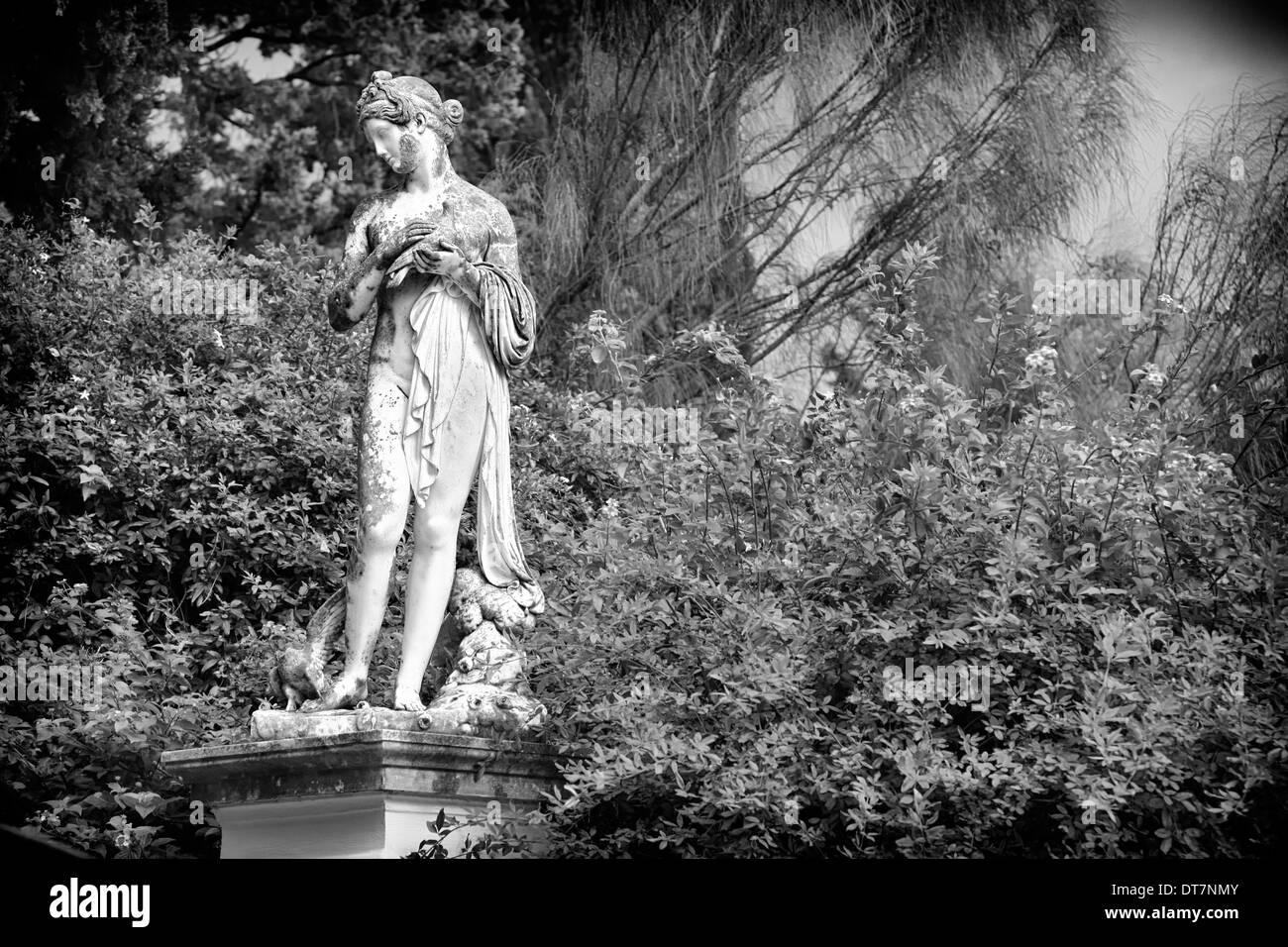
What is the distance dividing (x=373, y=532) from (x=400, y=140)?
130 centimetres

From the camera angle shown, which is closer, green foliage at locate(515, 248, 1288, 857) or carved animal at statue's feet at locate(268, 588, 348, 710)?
green foliage at locate(515, 248, 1288, 857)

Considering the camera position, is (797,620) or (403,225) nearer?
(403,225)

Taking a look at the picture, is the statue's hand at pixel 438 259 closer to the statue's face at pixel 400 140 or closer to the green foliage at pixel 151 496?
the statue's face at pixel 400 140

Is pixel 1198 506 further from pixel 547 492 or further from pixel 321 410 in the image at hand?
pixel 321 410

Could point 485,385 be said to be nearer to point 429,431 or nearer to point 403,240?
point 429,431

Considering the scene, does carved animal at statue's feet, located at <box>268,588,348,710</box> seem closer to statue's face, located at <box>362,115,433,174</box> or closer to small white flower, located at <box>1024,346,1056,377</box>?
statue's face, located at <box>362,115,433,174</box>

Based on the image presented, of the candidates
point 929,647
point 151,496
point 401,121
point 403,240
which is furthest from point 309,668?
point 151,496

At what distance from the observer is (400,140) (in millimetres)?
5328

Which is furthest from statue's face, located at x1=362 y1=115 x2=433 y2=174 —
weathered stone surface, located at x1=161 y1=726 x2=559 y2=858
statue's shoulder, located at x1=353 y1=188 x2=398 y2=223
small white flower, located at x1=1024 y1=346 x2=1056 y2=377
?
small white flower, located at x1=1024 y1=346 x2=1056 y2=377

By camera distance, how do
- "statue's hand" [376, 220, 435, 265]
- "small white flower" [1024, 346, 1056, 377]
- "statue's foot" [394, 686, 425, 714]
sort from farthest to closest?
"small white flower" [1024, 346, 1056, 377] < "statue's hand" [376, 220, 435, 265] < "statue's foot" [394, 686, 425, 714]

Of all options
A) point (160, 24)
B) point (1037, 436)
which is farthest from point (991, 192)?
point (160, 24)

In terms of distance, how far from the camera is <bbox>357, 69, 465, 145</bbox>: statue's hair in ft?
17.4

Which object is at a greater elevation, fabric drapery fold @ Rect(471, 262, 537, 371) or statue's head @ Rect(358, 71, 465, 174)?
statue's head @ Rect(358, 71, 465, 174)

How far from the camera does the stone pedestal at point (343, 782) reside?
15.9 ft
